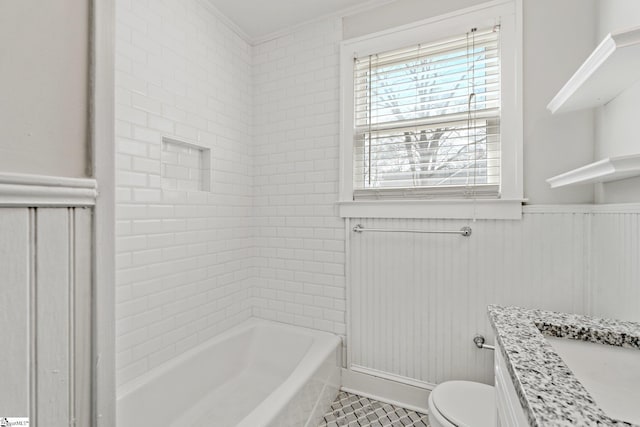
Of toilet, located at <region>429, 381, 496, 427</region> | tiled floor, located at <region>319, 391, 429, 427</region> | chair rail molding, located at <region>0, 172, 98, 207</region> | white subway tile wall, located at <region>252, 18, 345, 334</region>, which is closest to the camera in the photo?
chair rail molding, located at <region>0, 172, 98, 207</region>

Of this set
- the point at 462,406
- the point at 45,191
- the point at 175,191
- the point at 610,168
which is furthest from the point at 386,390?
the point at 45,191

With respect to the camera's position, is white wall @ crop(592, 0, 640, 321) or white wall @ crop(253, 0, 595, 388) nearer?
white wall @ crop(592, 0, 640, 321)

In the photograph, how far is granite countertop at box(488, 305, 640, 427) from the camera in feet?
1.92

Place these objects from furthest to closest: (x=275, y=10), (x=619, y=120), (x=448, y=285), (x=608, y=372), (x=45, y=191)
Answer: (x=275, y=10)
(x=448, y=285)
(x=619, y=120)
(x=608, y=372)
(x=45, y=191)

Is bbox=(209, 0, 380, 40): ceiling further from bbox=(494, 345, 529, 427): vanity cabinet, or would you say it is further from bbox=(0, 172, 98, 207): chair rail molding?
bbox=(494, 345, 529, 427): vanity cabinet

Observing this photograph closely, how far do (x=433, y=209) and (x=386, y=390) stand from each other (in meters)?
1.26

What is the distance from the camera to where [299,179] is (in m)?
2.33

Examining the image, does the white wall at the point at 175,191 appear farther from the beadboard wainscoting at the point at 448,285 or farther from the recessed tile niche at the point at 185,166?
the beadboard wainscoting at the point at 448,285

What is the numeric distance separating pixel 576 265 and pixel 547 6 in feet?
4.80

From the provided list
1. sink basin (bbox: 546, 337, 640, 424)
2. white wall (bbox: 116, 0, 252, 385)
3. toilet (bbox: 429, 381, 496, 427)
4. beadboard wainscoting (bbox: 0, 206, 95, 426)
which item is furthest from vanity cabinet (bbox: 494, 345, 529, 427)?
white wall (bbox: 116, 0, 252, 385)

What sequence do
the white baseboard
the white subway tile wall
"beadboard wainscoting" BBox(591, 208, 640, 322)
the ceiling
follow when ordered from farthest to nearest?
the white subway tile wall < the ceiling < the white baseboard < "beadboard wainscoting" BBox(591, 208, 640, 322)

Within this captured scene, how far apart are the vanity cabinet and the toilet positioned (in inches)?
16.6

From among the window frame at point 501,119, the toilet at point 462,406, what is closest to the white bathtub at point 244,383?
the toilet at point 462,406

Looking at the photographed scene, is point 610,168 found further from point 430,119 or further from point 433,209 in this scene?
point 430,119
